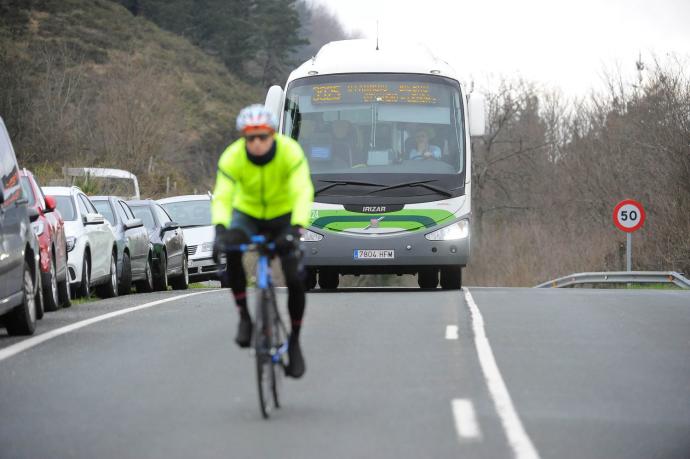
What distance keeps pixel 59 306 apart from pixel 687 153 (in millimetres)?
26005

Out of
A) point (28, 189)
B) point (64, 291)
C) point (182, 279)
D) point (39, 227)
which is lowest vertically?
point (182, 279)

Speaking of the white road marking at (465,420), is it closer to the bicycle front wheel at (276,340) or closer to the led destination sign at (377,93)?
the bicycle front wheel at (276,340)

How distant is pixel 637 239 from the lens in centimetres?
4269

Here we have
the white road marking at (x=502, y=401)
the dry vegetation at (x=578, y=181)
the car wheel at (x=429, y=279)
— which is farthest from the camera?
the dry vegetation at (x=578, y=181)

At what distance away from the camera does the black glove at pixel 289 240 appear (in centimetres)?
864

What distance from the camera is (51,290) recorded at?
1647cm

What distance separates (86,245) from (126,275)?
283 cm

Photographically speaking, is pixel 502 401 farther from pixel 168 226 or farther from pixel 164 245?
pixel 168 226

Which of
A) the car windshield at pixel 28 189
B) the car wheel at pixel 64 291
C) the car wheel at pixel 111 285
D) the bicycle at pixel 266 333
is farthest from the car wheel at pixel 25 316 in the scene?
the car wheel at pixel 111 285

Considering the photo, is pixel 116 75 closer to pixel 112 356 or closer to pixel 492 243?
pixel 492 243

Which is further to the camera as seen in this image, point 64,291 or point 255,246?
point 64,291

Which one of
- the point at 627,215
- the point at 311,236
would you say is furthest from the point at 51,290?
the point at 627,215

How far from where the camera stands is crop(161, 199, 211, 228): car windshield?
104 ft

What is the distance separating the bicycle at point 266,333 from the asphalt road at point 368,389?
0.17 metres
